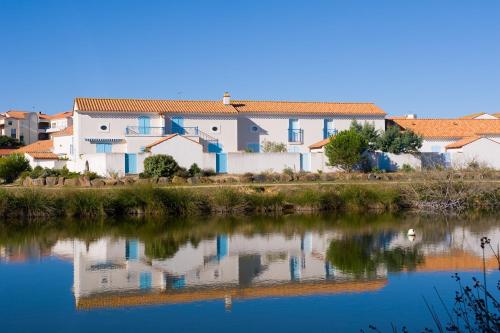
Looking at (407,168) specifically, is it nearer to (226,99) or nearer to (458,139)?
(458,139)

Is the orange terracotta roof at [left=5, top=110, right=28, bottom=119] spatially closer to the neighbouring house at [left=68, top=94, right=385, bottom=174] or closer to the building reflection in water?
the neighbouring house at [left=68, top=94, right=385, bottom=174]

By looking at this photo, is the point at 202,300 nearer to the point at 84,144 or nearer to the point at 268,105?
the point at 84,144

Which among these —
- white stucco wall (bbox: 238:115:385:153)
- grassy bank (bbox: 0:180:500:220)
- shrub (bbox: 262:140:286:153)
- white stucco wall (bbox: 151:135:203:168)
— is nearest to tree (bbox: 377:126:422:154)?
white stucco wall (bbox: 238:115:385:153)

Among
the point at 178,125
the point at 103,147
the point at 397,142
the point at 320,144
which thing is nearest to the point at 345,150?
the point at 397,142

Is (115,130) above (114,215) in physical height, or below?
Result: above

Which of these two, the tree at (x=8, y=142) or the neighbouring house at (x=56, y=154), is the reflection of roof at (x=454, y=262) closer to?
the neighbouring house at (x=56, y=154)

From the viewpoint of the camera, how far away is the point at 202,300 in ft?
46.9

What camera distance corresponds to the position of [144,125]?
45125 millimetres

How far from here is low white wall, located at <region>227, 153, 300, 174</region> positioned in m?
40.7

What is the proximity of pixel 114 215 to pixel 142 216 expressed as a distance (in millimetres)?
1347

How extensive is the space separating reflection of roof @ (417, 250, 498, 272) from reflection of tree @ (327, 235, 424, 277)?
32 centimetres

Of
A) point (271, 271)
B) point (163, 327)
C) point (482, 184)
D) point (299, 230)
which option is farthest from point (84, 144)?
point (163, 327)

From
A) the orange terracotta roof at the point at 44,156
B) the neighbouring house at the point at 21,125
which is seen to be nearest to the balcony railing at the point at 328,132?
the orange terracotta roof at the point at 44,156

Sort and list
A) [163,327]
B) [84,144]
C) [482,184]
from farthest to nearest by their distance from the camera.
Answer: [84,144]
[482,184]
[163,327]
